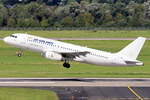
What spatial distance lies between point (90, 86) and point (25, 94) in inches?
439

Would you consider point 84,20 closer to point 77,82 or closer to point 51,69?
point 51,69

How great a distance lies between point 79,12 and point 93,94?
143525mm

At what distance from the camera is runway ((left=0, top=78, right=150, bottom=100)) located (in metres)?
54.4

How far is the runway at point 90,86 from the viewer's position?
178ft

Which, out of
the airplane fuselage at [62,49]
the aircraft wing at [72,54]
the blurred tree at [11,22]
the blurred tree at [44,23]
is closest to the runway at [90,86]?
the airplane fuselage at [62,49]

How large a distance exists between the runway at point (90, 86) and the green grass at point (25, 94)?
1370mm

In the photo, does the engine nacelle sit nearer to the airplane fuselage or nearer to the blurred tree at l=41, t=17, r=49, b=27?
the airplane fuselage

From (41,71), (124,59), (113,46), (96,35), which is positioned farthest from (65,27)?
(124,59)

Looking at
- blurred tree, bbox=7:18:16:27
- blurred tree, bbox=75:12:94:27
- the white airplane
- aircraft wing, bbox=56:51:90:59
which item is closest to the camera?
aircraft wing, bbox=56:51:90:59

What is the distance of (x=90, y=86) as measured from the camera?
62406 mm

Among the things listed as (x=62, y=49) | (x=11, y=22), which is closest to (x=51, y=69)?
(x=62, y=49)

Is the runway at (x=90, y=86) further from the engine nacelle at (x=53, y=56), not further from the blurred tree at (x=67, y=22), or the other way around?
the blurred tree at (x=67, y=22)

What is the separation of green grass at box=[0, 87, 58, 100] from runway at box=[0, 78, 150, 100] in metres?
1.37

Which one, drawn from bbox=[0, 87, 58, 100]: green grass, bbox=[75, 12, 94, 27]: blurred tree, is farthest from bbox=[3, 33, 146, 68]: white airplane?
bbox=[75, 12, 94, 27]: blurred tree
